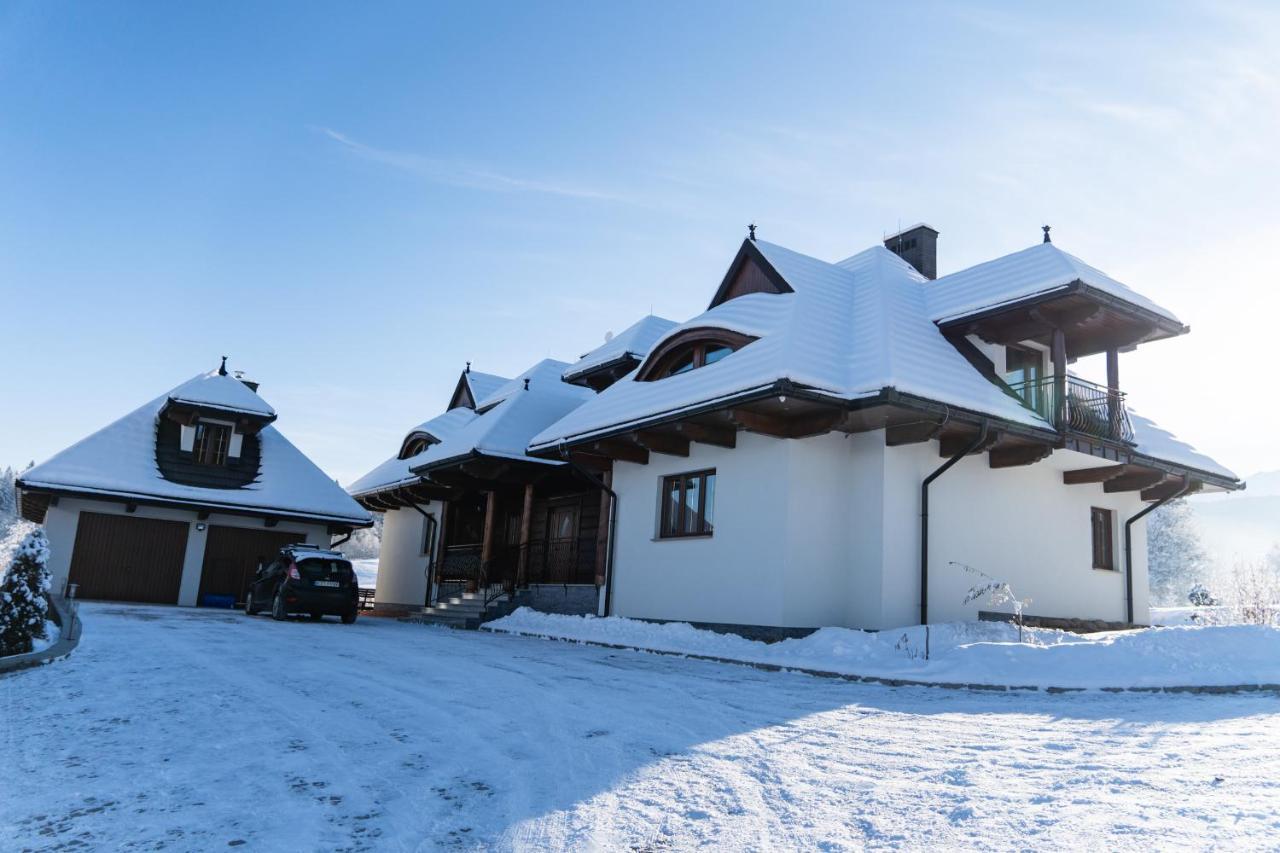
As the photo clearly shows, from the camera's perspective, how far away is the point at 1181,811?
4.28m

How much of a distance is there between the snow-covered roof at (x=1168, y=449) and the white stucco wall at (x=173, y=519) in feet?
70.9

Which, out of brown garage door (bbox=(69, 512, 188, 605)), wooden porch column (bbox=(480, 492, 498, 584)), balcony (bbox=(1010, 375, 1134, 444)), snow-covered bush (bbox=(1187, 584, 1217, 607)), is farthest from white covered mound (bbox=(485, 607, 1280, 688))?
snow-covered bush (bbox=(1187, 584, 1217, 607))

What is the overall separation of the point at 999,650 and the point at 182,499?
69.8ft

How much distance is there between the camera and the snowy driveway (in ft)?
13.2

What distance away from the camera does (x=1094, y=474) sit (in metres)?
17.0

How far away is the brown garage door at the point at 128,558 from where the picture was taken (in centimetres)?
2362

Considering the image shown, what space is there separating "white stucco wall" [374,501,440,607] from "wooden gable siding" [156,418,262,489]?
4916mm

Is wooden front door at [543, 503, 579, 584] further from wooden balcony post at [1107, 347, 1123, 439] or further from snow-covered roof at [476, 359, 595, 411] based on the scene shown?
wooden balcony post at [1107, 347, 1123, 439]

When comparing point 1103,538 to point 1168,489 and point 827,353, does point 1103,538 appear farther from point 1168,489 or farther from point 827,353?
point 827,353

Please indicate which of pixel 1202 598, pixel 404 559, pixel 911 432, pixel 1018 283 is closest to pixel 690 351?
Answer: pixel 911 432

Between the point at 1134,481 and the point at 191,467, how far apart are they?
2365 cm

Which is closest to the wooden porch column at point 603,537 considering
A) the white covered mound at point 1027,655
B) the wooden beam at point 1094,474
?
the white covered mound at point 1027,655

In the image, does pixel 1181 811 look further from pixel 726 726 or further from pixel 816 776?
pixel 726 726

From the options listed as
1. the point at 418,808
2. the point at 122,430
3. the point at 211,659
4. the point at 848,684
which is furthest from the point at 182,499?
the point at 418,808
